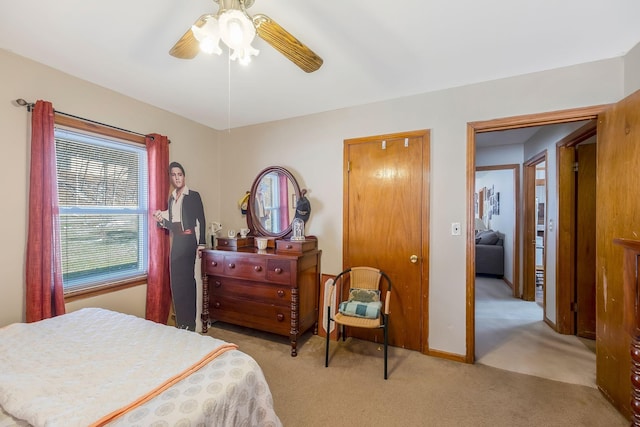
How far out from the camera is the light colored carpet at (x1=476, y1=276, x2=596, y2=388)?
218 cm

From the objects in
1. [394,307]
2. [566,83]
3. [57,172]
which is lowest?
[394,307]

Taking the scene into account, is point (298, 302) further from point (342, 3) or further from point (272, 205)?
point (342, 3)

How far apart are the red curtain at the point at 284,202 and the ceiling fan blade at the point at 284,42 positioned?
1.53 metres

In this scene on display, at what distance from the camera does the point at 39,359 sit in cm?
124

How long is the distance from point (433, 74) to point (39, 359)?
296 centimetres

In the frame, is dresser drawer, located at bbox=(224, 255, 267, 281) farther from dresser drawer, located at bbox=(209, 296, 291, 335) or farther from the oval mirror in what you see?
the oval mirror

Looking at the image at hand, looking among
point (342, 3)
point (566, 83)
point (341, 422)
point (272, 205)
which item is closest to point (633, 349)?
point (341, 422)

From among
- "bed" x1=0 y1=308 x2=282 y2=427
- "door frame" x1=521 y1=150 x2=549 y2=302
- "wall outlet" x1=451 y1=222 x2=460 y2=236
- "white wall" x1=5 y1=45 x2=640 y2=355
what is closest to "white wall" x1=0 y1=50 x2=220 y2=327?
"white wall" x1=5 y1=45 x2=640 y2=355

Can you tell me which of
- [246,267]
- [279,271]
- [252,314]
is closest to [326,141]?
[279,271]

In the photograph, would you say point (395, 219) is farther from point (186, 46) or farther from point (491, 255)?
point (491, 255)

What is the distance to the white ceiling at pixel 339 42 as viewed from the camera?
4.74 feet

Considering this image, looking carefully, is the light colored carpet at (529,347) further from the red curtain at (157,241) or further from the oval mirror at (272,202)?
the red curtain at (157,241)

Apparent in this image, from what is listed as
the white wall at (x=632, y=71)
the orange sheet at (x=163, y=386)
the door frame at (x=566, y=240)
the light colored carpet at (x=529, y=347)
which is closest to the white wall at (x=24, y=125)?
the orange sheet at (x=163, y=386)

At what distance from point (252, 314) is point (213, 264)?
0.67 metres
